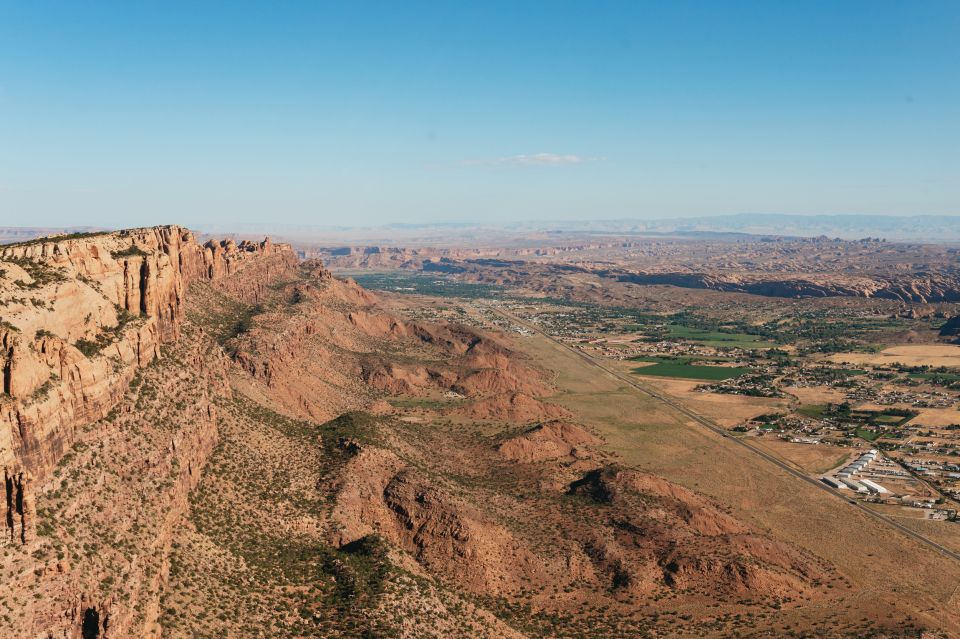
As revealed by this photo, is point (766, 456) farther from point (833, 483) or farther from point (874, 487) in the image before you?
point (874, 487)

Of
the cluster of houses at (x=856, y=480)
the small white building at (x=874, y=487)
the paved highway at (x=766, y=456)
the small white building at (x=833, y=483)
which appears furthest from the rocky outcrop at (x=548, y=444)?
A: the small white building at (x=874, y=487)

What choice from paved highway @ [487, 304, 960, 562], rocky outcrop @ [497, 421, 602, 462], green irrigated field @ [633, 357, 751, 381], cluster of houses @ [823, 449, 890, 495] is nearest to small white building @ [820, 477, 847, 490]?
cluster of houses @ [823, 449, 890, 495]

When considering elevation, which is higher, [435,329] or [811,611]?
[435,329]

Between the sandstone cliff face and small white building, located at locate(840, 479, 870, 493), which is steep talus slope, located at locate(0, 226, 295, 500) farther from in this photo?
small white building, located at locate(840, 479, 870, 493)

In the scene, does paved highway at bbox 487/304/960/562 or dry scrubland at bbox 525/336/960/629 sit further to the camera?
paved highway at bbox 487/304/960/562

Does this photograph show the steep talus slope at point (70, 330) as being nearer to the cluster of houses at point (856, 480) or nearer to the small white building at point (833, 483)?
the small white building at point (833, 483)

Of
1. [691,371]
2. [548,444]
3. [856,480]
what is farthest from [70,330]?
[691,371]

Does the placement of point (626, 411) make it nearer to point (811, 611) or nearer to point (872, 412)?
point (872, 412)

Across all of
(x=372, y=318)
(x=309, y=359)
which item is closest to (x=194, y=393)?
(x=309, y=359)
